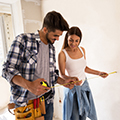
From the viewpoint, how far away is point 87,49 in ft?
5.50

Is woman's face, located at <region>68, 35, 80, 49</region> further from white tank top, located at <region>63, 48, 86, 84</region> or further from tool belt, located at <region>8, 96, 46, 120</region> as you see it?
tool belt, located at <region>8, 96, 46, 120</region>

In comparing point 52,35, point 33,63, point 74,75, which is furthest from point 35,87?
point 74,75

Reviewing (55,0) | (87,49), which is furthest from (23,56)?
(55,0)

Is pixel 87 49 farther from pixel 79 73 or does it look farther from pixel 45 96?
pixel 45 96

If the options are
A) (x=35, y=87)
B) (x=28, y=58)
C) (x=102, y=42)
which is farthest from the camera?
(x=102, y=42)

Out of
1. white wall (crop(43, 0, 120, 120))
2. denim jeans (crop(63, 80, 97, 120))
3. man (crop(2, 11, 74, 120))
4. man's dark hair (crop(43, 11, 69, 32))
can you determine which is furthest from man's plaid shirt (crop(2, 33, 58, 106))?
white wall (crop(43, 0, 120, 120))

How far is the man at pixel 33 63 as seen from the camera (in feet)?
2.87

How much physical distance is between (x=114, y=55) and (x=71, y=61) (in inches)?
19.7

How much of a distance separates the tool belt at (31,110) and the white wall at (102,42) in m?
0.84

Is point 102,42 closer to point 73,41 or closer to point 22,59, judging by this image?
point 73,41

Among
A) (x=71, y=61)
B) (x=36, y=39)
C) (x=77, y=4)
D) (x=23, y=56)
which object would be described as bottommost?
(x=71, y=61)

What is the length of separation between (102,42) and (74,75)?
529mm

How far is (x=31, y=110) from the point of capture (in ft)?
3.26

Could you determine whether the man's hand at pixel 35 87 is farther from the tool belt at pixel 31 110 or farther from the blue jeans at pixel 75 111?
the blue jeans at pixel 75 111
